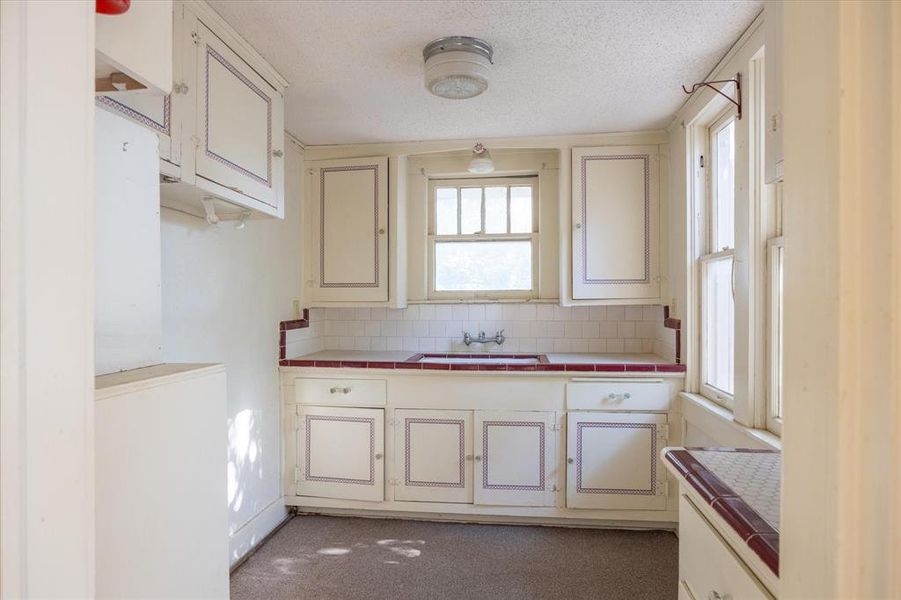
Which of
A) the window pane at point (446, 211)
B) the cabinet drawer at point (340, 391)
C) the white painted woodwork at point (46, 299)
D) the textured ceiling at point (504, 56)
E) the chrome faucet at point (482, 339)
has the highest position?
the textured ceiling at point (504, 56)

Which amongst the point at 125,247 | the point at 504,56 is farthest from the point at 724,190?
the point at 125,247

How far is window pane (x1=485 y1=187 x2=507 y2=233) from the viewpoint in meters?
3.36

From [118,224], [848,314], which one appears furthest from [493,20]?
[848,314]

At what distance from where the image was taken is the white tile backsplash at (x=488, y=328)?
3.21m

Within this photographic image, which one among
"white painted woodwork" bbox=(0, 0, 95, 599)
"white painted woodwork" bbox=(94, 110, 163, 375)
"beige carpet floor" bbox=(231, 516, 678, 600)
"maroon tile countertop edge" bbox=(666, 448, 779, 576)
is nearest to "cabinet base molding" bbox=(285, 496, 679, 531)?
"beige carpet floor" bbox=(231, 516, 678, 600)

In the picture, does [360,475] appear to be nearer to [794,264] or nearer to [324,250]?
[324,250]

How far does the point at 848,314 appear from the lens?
1.49 ft

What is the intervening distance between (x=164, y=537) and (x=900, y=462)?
1192 millimetres

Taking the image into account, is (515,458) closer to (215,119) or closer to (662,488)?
(662,488)

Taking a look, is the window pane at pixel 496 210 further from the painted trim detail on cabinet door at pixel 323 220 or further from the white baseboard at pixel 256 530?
the white baseboard at pixel 256 530

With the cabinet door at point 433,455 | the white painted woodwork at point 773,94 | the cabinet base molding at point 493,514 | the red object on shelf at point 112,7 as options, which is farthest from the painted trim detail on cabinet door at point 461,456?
the red object on shelf at point 112,7

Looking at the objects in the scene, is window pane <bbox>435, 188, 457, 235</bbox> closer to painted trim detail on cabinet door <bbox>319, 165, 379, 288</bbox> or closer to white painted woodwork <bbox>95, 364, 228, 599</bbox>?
painted trim detail on cabinet door <bbox>319, 165, 379, 288</bbox>

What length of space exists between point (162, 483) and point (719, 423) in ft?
6.99

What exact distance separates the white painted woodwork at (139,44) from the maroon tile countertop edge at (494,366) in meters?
2.08
